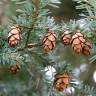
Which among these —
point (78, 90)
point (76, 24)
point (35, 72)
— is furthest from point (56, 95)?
point (76, 24)

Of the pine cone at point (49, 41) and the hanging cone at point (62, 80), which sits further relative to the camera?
the hanging cone at point (62, 80)

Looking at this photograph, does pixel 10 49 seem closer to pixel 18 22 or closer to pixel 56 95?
pixel 18 22

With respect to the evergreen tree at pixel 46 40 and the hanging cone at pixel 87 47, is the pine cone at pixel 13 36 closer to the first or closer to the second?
the evergreen tree at pixel 46 40

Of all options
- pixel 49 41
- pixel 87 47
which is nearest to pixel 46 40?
pixel 49 41

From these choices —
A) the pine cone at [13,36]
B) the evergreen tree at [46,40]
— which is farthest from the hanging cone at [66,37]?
the pine cone at [13,36]

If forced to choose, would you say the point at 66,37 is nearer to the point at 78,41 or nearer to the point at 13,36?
the point at 78,41

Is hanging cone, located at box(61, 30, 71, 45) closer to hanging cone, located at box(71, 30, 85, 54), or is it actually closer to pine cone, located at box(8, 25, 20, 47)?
hanging cone, located at box(71, 30, 85, 54)
